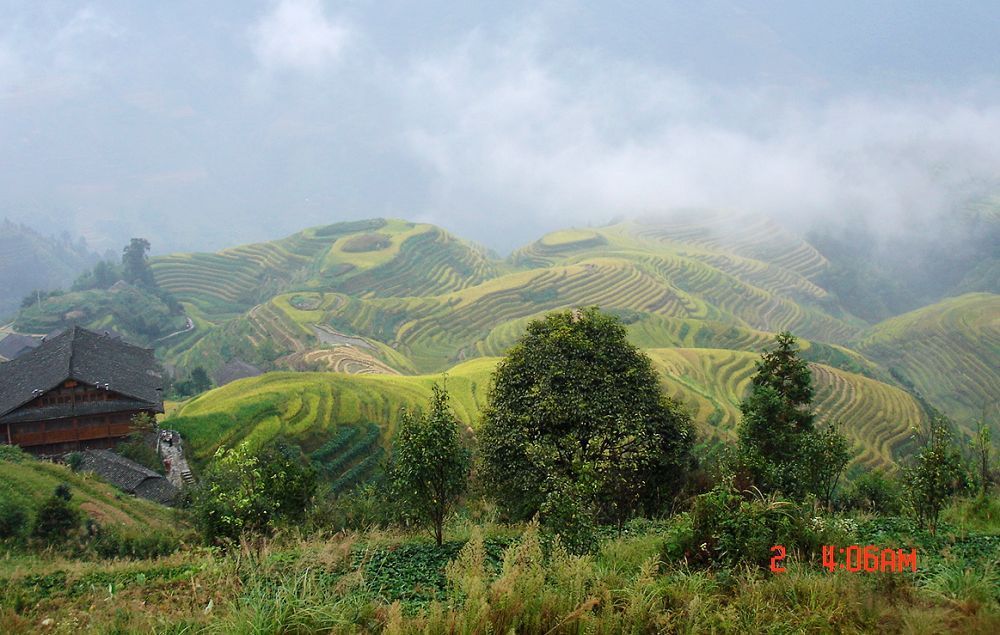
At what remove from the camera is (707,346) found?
8850cm

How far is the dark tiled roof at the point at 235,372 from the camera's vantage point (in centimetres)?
6319

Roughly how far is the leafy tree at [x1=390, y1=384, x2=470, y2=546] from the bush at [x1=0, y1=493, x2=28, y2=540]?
471 inches

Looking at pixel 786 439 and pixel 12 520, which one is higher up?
pixel 786 439

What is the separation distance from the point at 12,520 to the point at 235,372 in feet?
171

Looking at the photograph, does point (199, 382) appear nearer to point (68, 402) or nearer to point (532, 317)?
point (68, 402)

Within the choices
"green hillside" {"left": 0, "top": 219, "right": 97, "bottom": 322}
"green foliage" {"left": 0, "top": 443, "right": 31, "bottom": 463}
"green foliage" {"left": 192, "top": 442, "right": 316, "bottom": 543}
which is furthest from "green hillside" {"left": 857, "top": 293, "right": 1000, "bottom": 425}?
"green hillside" {"left": 0, "top": 219, "right": 97, "bottom": 322}

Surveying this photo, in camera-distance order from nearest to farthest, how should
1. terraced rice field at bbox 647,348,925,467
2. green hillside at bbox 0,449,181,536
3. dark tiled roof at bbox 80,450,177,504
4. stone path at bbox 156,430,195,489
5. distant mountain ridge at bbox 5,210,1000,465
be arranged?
green hillside at bbox 0,449,181,536
dark tiled roof at bbox 80,450,177,504
stone path at bbox 156,430,195,489
terraced rice field at bbox 647,348,925,467
distant mountain ridge at bbox 5,210,1000,465

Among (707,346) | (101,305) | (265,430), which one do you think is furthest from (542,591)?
(101,305)

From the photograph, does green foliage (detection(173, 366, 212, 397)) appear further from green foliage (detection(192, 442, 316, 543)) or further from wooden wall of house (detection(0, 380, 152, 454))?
green foliage (detection(192, 442, 316, 543))

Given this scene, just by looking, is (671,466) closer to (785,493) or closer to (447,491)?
(785,493)

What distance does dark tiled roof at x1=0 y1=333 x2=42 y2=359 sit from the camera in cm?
7550

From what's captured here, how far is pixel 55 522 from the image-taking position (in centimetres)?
1523

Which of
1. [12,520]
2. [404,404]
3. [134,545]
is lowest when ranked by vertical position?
[134,545]
